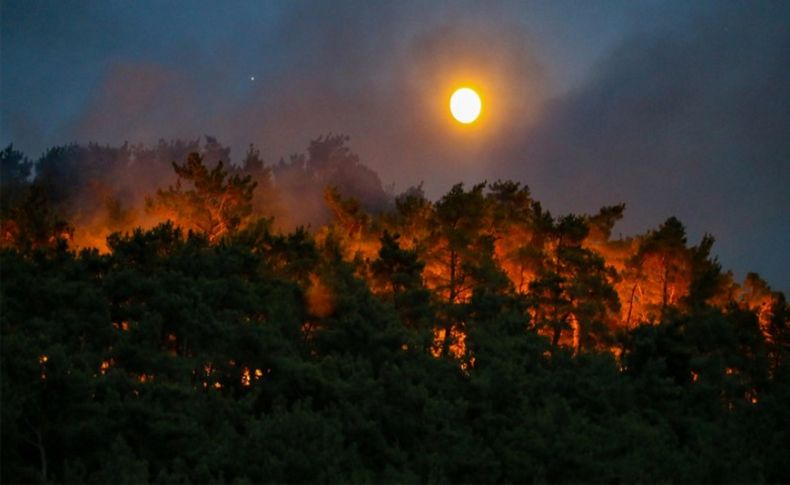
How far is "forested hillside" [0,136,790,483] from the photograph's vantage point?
53.2 ft

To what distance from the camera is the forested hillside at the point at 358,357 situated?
53.2 ft

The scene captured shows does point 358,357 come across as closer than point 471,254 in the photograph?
Yes

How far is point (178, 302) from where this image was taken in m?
19.8

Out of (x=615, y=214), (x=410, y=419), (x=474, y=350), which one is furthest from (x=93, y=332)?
(x=615, y=214)

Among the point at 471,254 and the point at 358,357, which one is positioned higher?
the point at 471,254

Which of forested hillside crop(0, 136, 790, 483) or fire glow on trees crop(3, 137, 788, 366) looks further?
fire glow on trees crop(3, 137, 788, 366)

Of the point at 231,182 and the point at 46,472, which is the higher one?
the point at 231,182

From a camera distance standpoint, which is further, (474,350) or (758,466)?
(474,350)

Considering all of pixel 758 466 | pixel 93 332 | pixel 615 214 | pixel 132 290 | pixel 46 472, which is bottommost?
pixel 46 472

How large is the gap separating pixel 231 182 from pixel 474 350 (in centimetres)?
1155

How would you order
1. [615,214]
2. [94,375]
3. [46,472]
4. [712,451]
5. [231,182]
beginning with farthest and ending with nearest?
[615,214] < [231,182] < [712,451] < [94,375] < [46,472]

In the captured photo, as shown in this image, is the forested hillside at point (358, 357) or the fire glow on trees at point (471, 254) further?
the fire glow on trees at point (471, 254)

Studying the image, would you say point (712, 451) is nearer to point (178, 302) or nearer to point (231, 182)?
point (178, 302)

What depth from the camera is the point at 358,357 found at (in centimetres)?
→ 2003
